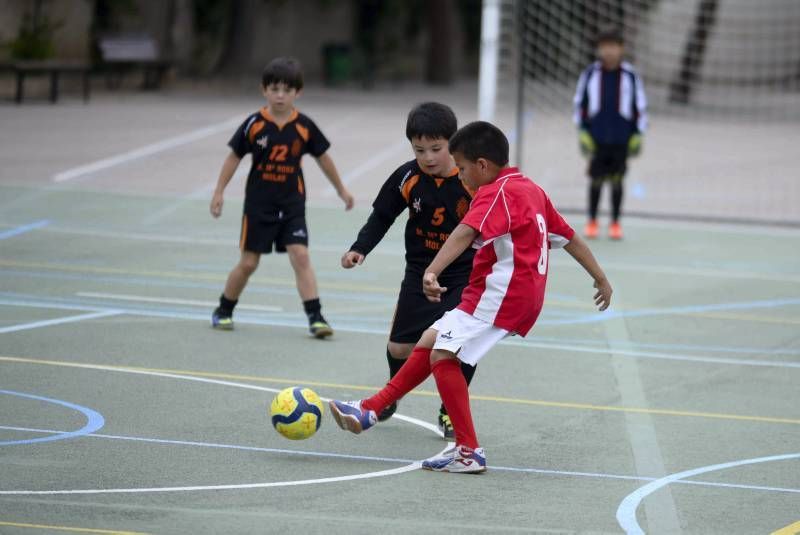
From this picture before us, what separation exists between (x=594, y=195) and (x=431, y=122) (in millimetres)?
7900

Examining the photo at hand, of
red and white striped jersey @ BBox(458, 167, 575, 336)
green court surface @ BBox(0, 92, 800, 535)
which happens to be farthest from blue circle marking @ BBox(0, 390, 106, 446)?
red and white striped jersey @ BBox(458, 167, 575, 336)

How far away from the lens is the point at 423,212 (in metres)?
6.80

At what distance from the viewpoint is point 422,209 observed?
22.3 feet

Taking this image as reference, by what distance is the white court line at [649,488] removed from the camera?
5.51m

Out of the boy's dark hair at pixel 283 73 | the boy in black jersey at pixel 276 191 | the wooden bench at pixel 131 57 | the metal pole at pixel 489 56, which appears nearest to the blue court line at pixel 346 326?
the boy in black jersey at pixel 276 191

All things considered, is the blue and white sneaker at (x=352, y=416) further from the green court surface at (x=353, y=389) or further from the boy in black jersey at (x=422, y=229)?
the boy in black jersey at (x=422, y=229)

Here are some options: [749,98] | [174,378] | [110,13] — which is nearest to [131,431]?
[174,378]

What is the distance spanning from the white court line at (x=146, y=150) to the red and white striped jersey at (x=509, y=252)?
11.4 m

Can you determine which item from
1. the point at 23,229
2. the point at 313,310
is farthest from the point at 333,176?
the point at 23,229

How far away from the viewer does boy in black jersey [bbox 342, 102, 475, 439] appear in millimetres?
6703

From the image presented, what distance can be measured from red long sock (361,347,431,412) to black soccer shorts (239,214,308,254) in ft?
10.0

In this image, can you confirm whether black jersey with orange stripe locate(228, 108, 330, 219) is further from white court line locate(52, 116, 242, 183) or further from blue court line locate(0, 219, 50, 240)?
white court line locate(52, 116, 242, 183)

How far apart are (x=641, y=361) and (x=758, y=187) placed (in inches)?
417

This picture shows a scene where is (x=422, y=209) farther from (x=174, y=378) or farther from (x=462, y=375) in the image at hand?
(x=174, y=378)
